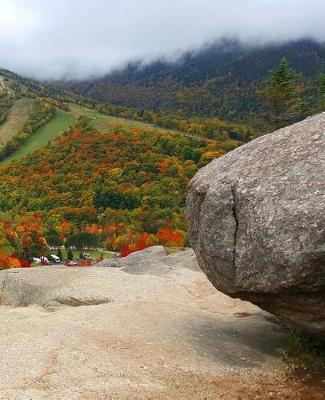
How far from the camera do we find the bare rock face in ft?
59.3

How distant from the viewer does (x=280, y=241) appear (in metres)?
18.3

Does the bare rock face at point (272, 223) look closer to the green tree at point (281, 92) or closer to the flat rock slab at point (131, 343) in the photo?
the flat rock slab at point (131, 343)

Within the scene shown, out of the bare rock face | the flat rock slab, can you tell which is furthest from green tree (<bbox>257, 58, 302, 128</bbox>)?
the bare rock face

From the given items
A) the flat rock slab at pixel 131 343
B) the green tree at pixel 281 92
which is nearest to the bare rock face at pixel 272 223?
the flat rock slab at pixel 131 343

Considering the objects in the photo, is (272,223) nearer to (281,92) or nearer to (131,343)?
(131,343)

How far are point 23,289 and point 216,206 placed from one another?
19.6 metres

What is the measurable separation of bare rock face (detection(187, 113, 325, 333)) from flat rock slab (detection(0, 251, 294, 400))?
10.1 ft

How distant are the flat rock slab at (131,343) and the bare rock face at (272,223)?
308 cm

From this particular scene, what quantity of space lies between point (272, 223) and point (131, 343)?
8380 mm

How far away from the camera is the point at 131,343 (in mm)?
22578

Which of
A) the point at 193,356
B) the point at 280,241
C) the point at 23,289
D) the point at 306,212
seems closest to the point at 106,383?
the point at 193,356

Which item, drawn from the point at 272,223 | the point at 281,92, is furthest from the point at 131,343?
the point at 281,92

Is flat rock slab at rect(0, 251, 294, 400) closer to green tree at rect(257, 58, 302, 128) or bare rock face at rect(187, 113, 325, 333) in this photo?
bare rock face at rect(187, 113, 325, 333)

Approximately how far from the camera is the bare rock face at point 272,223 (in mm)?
18062
